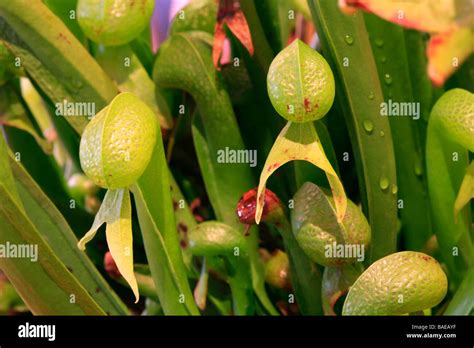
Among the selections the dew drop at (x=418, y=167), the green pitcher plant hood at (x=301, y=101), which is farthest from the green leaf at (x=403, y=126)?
the green pitcher plant hood at (x=301, y=101)

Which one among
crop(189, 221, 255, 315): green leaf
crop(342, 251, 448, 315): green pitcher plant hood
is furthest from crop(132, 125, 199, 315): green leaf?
crop(342, 251, 448, 315): green pitcher plant hood

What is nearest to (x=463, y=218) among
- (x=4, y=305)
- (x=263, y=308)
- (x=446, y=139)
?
(x=446, y=139)

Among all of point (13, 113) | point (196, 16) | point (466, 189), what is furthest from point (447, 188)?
point (13, 113)

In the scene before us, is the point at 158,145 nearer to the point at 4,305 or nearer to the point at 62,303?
the point at 62,303

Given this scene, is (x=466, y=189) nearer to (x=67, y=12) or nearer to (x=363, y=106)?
(x=363, y=106)

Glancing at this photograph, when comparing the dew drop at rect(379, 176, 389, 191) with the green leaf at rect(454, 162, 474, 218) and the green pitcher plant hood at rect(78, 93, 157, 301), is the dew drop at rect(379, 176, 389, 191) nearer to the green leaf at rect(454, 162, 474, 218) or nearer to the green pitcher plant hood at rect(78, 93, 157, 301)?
the green leaf at rect(454, 162, 474, 218)
